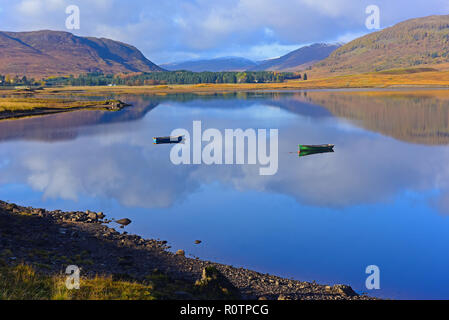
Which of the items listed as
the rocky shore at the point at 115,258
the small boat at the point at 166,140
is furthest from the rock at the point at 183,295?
the small boat at the point at 166,140

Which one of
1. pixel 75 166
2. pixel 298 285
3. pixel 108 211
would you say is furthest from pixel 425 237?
pixel 75 166

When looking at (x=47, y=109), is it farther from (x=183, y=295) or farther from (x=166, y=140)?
(x=183, y=295)

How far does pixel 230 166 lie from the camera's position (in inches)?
1281

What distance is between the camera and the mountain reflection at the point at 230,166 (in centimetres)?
2558

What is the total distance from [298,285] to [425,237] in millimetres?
8180

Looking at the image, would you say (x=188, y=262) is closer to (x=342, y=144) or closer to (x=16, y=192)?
(x=16, y=192)

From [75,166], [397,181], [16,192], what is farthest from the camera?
[75,166]

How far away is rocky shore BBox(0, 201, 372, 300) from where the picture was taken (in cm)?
1216

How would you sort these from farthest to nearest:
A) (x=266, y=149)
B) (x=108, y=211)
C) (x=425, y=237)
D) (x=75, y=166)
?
(x=266, y=149), (x=75, y=166), (x=108, y=211), (x=425, y=237)

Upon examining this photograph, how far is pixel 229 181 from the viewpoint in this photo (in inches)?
1105

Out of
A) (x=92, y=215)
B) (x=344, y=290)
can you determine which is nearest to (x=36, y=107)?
(x=92, y=215)

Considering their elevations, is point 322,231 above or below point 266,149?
below
